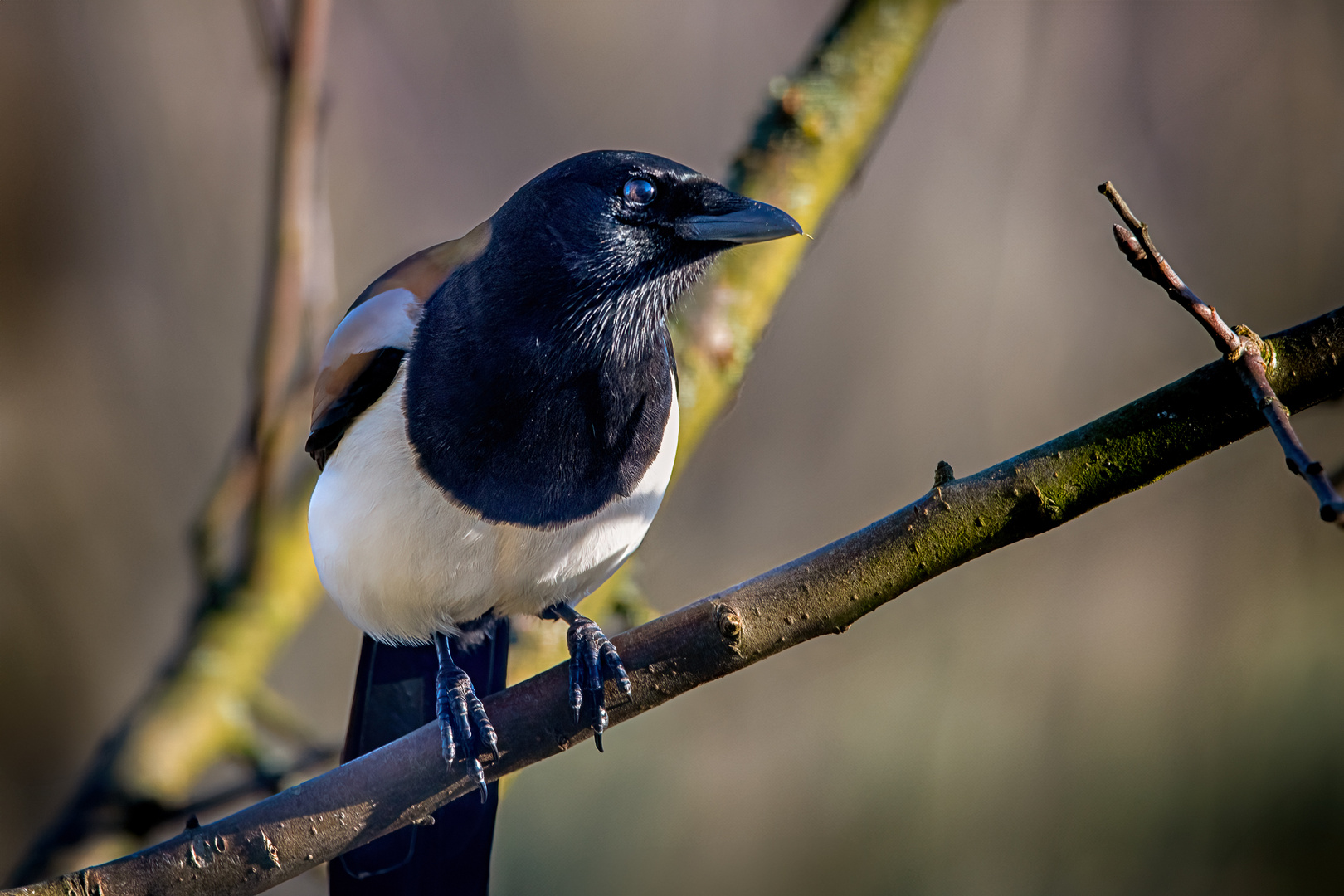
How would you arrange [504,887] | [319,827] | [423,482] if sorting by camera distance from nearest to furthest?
[319,827] < [423,482] < [504,887]

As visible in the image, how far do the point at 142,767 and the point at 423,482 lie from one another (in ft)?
2.68

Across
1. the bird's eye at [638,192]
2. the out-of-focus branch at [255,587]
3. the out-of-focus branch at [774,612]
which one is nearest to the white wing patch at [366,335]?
the out-of-focus branch at [255,587]

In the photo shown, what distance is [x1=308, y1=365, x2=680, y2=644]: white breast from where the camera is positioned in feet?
5.13

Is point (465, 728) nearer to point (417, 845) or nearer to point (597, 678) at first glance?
point (597, 678)

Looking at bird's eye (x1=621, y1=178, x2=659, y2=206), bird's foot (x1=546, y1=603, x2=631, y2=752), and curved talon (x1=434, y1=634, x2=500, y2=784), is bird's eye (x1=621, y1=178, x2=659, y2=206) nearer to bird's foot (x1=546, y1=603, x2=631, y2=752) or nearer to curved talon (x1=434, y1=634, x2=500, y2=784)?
bird's foot (x1=546, y1=603, x2=631, y2=752)

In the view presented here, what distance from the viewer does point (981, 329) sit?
3072 millimetres

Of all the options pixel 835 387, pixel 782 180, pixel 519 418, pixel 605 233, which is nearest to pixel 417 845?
pixel 519 418

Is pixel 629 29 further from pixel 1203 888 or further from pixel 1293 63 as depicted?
Result: pixel 1203 888

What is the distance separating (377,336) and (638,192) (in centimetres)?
46

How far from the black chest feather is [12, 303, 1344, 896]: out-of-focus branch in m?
0.29

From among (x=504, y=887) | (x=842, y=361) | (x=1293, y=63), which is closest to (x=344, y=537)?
(x=504, y=887)

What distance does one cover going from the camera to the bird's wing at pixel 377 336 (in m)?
1.64

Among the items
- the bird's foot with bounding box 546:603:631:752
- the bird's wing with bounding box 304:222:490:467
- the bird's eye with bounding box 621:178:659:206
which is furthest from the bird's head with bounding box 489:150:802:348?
the bird's foot with bounding box 546:603:631:752

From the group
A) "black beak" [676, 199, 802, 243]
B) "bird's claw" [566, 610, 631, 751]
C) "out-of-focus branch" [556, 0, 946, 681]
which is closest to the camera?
"bird's claw" [566, 610, 631, 751]
